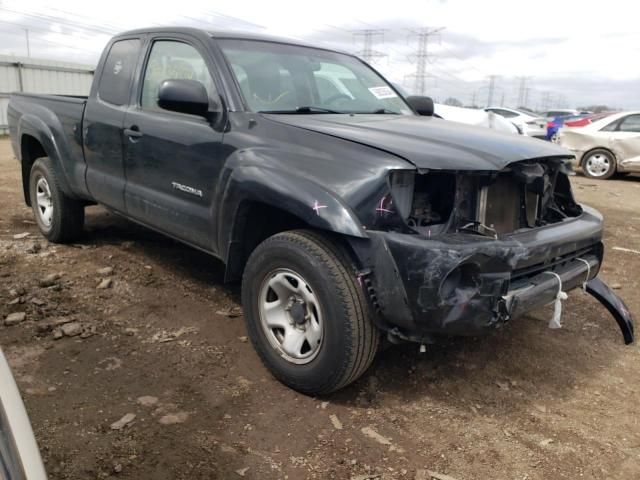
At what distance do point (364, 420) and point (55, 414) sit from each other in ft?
4.85

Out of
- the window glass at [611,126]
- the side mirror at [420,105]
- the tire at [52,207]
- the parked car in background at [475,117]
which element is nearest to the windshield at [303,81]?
the side mirror at [420,105]

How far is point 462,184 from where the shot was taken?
2.67 m

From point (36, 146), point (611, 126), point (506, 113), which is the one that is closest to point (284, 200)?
point (36, 146)

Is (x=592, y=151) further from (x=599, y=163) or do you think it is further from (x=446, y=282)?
(x=446, y=282)

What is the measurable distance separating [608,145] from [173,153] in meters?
10.4

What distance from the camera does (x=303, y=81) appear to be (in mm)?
3748

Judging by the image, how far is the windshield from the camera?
11.3 ft

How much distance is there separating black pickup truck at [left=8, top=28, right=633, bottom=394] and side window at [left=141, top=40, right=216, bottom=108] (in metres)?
0.01

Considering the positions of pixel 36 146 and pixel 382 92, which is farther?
pixel 36 146

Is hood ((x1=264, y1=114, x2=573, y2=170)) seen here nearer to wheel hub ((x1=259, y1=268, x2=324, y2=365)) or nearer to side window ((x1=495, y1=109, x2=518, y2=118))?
wheel hub ((x1=259, y1=268, x2=324, y2=365))

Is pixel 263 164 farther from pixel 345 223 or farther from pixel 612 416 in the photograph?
pixel 612 416

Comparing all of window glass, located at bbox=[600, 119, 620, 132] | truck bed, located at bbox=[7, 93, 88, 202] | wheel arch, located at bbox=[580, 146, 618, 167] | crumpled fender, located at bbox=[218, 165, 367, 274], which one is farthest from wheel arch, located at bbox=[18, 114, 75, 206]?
window glass, located at bbox=[600, 119, 620, 132]

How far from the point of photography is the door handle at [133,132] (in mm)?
3865

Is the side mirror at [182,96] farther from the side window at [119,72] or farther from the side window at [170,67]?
the side window at [119,72]
